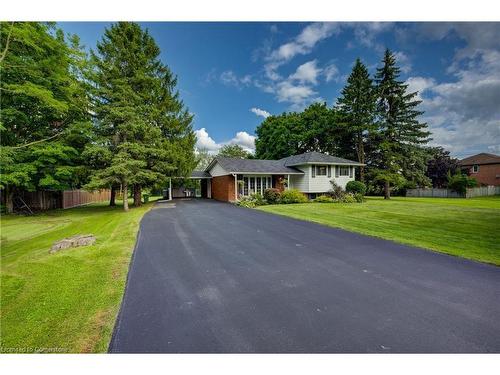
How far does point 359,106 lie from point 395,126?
4.53m

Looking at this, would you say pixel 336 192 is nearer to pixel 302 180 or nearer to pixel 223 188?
pixel 302 180

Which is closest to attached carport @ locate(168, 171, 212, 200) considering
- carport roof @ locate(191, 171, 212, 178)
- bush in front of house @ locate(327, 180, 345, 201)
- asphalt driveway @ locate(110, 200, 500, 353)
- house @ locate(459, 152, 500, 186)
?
carport roof @ locate(191, 171, 212, 178)

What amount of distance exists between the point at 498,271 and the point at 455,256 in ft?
2.97

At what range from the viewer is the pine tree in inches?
1022

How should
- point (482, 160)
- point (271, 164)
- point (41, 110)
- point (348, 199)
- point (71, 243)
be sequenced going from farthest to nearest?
1. point (482, 160)
2. point (271, 164)
3. point (348, 199)
4. point (41, 110)
5. point (71, 243)

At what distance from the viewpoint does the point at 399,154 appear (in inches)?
973

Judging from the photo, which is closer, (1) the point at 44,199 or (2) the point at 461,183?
(1) the point at 44,199

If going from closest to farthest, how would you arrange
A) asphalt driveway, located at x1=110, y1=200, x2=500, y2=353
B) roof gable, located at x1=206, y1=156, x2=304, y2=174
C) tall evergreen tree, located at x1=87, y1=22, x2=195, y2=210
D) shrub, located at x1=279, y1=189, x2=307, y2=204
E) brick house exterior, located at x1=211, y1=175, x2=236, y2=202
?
asphalt driveway, located at x1=110, y1=200, x2=500, y2=353, tall evergreen tree, located at x1=87, y1=22, x2=195, y2=210, shrub, located at x1=279, y1=189, x2=307, y2=204, roof gable, located at x1=206, y1=156, x2=304, y2=174, brick house exterior, located at x1=211, y1=175, x2=236, y2=202

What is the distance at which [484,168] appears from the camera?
123 feet

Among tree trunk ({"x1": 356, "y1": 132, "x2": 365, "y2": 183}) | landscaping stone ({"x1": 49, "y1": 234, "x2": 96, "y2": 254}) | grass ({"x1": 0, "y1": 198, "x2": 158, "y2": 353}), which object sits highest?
tree trunk ({"x1": 356, "y1": 132, "x2": 365, "y2": 183})

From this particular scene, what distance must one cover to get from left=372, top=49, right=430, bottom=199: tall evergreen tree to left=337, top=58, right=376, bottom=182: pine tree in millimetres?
974

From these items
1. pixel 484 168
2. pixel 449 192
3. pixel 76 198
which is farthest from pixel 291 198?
Result: pixel 484 168

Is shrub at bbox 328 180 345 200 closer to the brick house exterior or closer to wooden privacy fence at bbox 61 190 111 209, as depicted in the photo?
the brick house exterior
